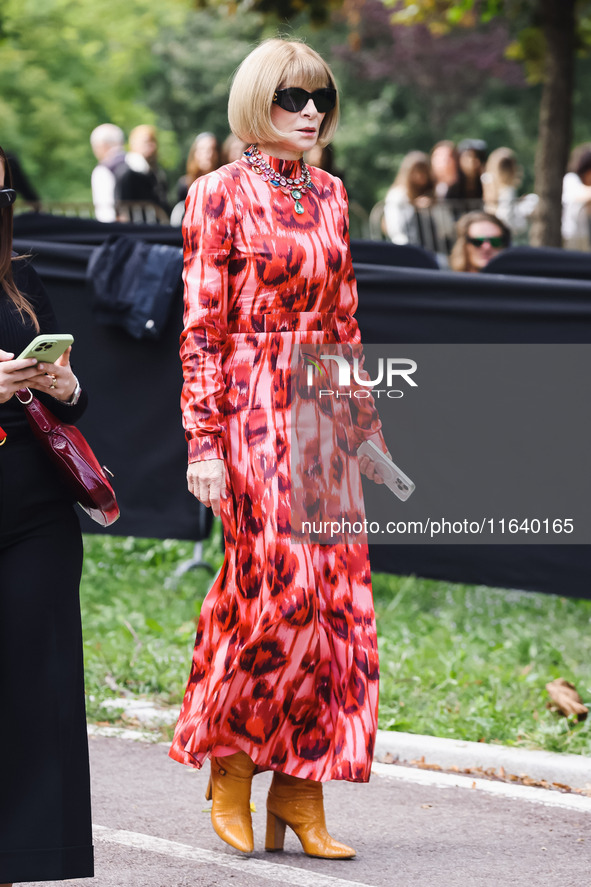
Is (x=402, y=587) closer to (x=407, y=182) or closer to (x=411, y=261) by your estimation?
(x=411, y=261)

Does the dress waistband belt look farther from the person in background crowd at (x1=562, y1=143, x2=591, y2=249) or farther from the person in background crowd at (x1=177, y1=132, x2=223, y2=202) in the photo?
the person in background crowd at (x1=562, y1=143, x2=591, y2=249)

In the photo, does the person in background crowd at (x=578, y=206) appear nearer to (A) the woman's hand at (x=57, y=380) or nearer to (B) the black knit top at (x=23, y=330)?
(B) the black knit top at (x=23, y=330)

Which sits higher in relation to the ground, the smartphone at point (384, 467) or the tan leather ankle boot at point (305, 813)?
the smartphone at point (384, 467)

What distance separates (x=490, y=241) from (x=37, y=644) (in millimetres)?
5359

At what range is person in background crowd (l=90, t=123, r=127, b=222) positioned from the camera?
13.7m

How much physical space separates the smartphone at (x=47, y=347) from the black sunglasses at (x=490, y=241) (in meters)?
5.28

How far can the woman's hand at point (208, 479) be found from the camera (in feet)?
13.2

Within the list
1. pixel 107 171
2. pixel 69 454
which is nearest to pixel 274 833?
pixel 69 454

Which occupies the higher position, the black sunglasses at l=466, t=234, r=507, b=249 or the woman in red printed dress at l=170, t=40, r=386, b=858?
the black sunglasses at l=466, t=234, r=507, b=249

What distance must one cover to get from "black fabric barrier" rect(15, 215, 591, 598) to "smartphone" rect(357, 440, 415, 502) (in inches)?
88.0

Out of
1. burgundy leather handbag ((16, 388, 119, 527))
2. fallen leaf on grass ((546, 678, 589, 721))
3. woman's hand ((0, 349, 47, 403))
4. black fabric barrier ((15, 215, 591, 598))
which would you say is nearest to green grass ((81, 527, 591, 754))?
fallen leaf on grass ((546, 678, 589, 721))

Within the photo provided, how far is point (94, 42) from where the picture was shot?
40.8m

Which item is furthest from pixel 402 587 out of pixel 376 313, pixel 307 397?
pixel 307 397

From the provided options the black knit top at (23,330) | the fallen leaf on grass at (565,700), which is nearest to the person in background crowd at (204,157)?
the fallen leaf on grass at (565,700)
